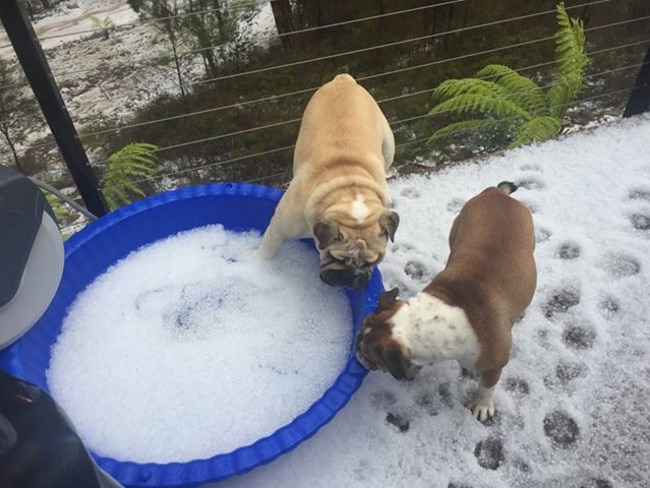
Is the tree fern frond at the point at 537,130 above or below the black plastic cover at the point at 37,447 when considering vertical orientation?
below

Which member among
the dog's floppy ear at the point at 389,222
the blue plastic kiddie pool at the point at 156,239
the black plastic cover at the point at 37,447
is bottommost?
the blue plastic kiddie pool at the point at 156,239

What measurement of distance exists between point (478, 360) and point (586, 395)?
21.9 inches

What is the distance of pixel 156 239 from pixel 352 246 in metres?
1.22

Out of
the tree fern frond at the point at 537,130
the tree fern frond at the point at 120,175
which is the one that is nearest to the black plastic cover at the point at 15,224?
the tree fern frond at the point at 120,175

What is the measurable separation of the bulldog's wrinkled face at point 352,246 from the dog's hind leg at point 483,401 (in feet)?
2.04

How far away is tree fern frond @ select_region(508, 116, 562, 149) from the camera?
3.59 metres

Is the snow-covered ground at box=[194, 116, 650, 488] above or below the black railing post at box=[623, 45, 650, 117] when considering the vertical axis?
below

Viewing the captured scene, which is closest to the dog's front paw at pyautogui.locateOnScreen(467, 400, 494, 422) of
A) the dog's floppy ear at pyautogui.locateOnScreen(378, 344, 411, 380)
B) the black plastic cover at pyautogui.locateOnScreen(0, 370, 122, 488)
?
the dog's floppy ear at pyautogui.locateOnScreen(378, 344, 411, 380)

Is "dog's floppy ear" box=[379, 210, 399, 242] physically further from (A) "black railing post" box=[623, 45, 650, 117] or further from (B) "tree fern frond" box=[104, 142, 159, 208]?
(A) "black railing post" box=[623, 45, 650, 117]

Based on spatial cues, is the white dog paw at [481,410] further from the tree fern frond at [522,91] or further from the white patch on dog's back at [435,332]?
the tree fern frond at [522,91]

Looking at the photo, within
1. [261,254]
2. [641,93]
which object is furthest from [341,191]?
[641,93]

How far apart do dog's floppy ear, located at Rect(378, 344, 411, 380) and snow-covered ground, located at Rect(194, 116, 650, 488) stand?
1.30ft

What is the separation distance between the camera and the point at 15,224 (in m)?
1.71

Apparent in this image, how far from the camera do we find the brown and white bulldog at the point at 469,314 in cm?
208
